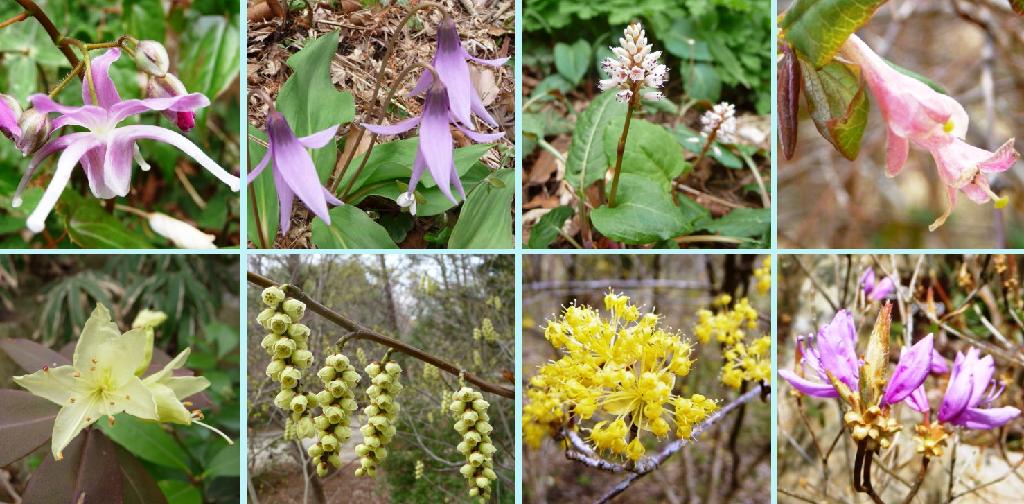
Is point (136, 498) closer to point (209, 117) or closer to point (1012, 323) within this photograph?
point (209, 117)

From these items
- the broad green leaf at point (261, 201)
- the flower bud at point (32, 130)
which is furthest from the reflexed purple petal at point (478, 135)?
the flower bud at point (32, 130)

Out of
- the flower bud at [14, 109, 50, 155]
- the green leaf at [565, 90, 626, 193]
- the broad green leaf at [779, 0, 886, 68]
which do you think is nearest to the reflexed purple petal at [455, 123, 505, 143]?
the green leaf at [565, 90, 626, 193]

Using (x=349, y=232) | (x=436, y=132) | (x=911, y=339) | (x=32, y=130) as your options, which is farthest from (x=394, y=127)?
(x=911, y=339)

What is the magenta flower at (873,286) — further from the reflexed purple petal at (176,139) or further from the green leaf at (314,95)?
the reflexed purple petal at (176,139)

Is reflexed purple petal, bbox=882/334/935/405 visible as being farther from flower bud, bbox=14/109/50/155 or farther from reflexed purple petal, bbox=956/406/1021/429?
flower bud, bbox=14/109/50/155

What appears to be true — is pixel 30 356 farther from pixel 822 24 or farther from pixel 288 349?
pixel 822 24
